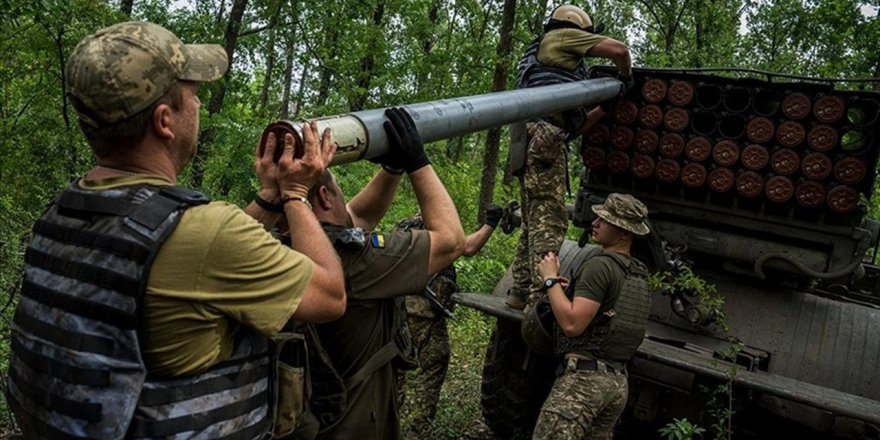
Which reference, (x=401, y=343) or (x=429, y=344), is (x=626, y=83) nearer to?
(x=429, y=344)

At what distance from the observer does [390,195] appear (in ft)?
10.5

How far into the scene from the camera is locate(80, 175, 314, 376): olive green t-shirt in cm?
185

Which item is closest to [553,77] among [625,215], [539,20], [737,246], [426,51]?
[625,215]

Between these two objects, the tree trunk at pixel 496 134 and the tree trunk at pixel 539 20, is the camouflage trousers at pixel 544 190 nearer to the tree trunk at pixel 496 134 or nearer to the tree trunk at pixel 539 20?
the tree trunk at pixel 496 134

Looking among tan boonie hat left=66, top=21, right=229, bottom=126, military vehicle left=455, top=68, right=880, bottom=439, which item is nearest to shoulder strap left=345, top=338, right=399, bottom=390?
tan boonie hat left=66, top=21, right=229, bottom=126

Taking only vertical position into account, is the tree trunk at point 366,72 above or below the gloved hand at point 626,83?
above

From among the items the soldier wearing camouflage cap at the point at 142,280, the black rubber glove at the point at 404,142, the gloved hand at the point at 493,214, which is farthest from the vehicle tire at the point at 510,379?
the soldier wearing camouflage cap at the point at 142,280

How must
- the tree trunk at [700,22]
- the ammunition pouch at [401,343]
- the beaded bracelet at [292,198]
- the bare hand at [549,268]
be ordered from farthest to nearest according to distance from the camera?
the tree trunk at [700,22], the bare hand at [549,268], the ammunition pouch at [401,343], the beaded bracelet at [292,198]

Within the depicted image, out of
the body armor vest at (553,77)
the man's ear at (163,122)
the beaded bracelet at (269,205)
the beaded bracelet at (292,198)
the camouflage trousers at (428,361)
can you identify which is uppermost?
the body armor vest at (553,77)

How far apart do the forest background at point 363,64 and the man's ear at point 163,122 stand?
3660 millimetres

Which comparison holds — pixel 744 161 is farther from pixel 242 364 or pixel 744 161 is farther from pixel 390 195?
pixel 242 364

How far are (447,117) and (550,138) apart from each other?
2.30 meters

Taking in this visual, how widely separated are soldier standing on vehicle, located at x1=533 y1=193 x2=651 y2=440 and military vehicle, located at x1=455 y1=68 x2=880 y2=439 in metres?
0.40

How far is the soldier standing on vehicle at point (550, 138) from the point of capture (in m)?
Result: 5.25
